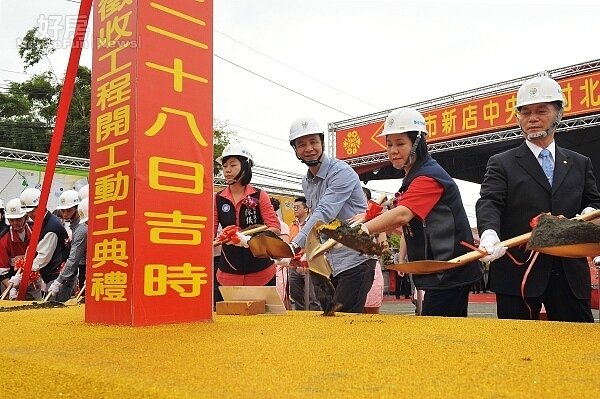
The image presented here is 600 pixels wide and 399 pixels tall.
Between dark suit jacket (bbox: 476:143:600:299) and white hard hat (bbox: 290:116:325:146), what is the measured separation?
3.29 feet

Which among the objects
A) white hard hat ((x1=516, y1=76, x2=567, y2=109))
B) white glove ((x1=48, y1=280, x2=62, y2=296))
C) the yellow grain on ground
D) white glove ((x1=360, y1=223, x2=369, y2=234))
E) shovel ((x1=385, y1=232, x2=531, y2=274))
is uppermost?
white hard hat ((x1=516, y1=76, x2=567, y2=109))

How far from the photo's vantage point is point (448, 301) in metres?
2.25

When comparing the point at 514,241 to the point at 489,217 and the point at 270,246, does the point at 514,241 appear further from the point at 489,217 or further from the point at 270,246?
the point at 270,246

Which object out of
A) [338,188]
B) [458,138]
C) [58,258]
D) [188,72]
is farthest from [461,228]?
[458,138]

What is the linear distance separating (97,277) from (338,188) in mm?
1211

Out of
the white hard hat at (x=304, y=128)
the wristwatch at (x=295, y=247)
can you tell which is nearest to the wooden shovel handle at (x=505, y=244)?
the wristwatch at (x=295, y=247)

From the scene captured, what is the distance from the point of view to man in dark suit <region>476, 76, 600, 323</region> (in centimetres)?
203

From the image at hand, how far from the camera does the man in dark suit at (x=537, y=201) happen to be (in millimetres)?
2027

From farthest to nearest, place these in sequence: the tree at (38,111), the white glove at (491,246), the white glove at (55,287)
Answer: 1. the tree at (38,111)
2. the white glove at (55,287)
3. the white glove at (491,246)

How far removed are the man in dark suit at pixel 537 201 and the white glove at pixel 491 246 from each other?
0.12 metres

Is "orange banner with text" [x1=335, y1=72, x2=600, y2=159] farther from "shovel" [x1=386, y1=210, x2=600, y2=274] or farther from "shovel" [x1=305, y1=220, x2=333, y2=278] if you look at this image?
"shovel" [x1=386, y1=210, x2=600, y2=274]

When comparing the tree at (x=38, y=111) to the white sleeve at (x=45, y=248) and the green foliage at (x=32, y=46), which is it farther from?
the white sleeve at (x=45, y=248)

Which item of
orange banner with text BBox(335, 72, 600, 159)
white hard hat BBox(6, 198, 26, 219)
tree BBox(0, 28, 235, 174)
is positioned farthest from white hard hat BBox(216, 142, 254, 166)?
tree BBox(0, 28, 235, 174)

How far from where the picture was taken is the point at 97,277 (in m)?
2.02
